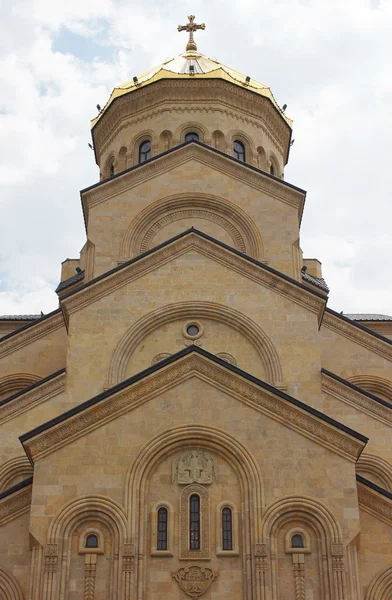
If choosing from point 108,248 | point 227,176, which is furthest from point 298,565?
point 227,176

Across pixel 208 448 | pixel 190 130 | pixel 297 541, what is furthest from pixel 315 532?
pixel 190 130

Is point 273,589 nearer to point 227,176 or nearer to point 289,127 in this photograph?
point 227,176

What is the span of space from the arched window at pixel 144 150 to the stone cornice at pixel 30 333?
8.65 metres

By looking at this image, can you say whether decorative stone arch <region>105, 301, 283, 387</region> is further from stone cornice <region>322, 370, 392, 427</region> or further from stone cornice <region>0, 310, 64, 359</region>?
stone cornice <region>0, 310, 64, 359</region>

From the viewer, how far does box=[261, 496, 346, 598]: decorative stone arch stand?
51.2 feet

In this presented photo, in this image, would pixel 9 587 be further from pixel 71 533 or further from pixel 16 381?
pixel 16 381

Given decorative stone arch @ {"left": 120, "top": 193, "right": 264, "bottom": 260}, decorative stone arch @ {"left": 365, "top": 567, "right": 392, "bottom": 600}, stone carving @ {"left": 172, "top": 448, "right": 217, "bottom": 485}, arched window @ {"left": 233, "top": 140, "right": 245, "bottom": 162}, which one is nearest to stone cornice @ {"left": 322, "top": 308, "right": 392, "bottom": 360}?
decorative stone arch @ {"left": 120, "top": 193, "right": 264, "bottom": 260}

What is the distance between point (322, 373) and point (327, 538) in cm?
589

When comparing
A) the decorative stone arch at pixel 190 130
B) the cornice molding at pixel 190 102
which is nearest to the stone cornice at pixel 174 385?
the decorative stone arch at pixel 190 130

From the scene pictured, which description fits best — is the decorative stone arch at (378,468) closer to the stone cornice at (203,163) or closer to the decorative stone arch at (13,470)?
the decorative stone arch at (13,470)

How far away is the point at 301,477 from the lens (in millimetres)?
16375

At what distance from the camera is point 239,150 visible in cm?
3244

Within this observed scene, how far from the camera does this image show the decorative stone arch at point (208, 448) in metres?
15.9

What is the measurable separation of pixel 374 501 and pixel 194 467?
369 cm
